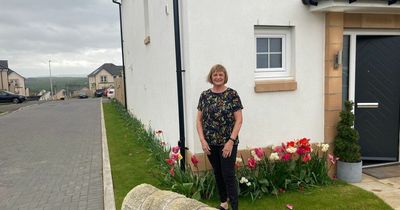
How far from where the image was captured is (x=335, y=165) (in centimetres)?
564

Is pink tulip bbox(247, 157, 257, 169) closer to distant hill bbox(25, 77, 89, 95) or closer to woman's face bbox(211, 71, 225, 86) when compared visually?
woman's face bbox(211, 71, 225, 86)

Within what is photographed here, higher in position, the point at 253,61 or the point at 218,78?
the point at 253,61

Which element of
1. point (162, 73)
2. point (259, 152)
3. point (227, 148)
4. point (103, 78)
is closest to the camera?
point (227, 148)

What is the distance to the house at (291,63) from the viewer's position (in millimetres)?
4883

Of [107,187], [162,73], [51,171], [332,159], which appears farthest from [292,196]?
[51,171]

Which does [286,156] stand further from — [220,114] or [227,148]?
[220,114]

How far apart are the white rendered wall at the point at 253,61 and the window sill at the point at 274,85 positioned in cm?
8

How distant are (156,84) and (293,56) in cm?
347

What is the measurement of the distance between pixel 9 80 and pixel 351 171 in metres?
69.4

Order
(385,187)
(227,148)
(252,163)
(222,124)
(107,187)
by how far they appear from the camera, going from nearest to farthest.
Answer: (227,148) < (222,124) < (252,163) < (385,187) < (107,187)

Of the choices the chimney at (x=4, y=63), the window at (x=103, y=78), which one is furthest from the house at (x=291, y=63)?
the window at (x=103, y=78)

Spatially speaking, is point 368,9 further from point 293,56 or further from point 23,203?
point 23,203

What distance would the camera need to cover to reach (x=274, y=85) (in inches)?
203

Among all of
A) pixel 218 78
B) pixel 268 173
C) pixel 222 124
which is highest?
pixel 218 78
